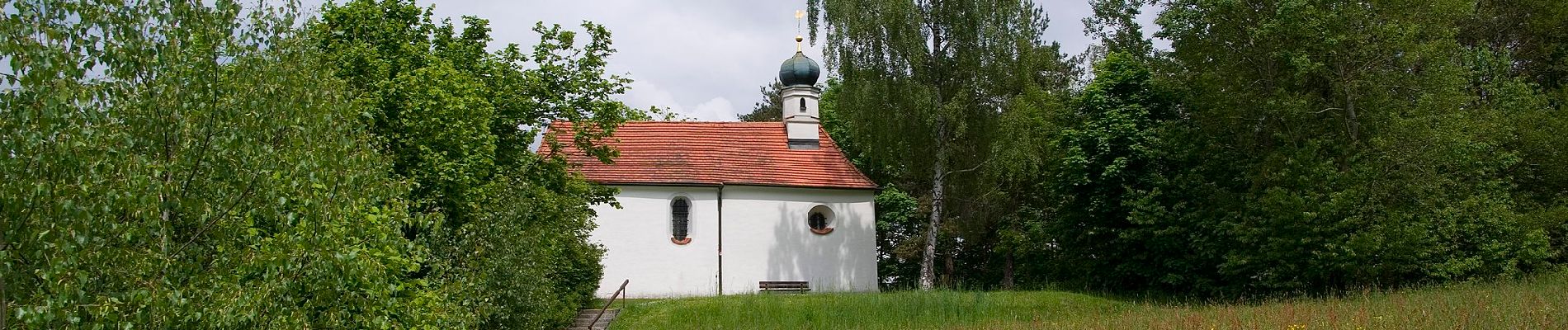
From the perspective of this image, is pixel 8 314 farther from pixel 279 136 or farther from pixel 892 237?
pixel 892 237

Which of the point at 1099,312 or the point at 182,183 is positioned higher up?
the point at 182,183

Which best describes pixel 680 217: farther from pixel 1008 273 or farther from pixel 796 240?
pixel 1008 273

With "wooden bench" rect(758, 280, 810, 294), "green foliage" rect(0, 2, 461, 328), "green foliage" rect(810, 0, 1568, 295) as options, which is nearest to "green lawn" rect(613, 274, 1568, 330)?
"green foliage" rect(810, 0, 1568, 295)

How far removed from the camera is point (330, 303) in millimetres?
6973

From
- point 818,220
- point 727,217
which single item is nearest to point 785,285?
point 818,220

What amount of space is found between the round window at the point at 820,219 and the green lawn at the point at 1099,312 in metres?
5.92

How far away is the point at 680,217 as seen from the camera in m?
27.9

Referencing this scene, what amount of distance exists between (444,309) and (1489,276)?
17528 mm

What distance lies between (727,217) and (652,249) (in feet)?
6.04

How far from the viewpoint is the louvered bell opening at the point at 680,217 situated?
27812mm

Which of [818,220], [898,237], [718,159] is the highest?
[718,159]

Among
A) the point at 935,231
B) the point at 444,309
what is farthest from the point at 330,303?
the point at 935,231

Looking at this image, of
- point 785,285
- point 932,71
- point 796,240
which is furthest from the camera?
→ point 796,240

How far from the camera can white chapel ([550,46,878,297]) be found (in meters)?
27.4
